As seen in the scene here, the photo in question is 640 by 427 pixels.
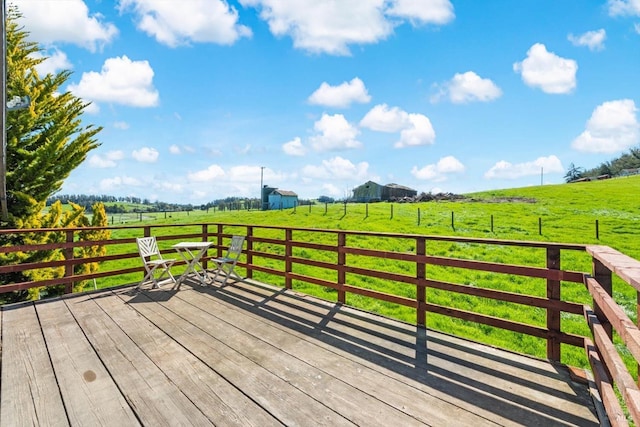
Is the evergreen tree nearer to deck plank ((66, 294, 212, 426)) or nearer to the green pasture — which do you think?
the green pasture

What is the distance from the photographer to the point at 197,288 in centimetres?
524

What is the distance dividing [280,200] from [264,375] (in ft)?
146

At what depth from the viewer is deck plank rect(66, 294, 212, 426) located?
1.95 meters

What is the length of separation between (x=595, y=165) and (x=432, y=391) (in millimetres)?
80785

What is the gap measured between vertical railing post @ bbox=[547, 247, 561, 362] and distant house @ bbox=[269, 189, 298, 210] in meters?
43.7

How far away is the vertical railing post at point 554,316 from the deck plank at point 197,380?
7.87 feet

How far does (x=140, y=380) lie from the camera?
2375mm

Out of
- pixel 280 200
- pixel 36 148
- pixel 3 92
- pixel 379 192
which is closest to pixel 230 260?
pixel 3 92

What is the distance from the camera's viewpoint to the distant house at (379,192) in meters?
46.1

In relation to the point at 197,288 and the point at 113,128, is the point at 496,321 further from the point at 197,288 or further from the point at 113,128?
the point at 113,128

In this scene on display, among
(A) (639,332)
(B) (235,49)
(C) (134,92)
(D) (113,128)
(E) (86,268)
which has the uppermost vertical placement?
(C) (134,92)

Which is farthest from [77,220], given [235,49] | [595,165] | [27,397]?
[595,165]

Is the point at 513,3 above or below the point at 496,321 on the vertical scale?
above

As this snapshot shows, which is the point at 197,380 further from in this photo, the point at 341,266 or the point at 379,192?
the point at 379,192
